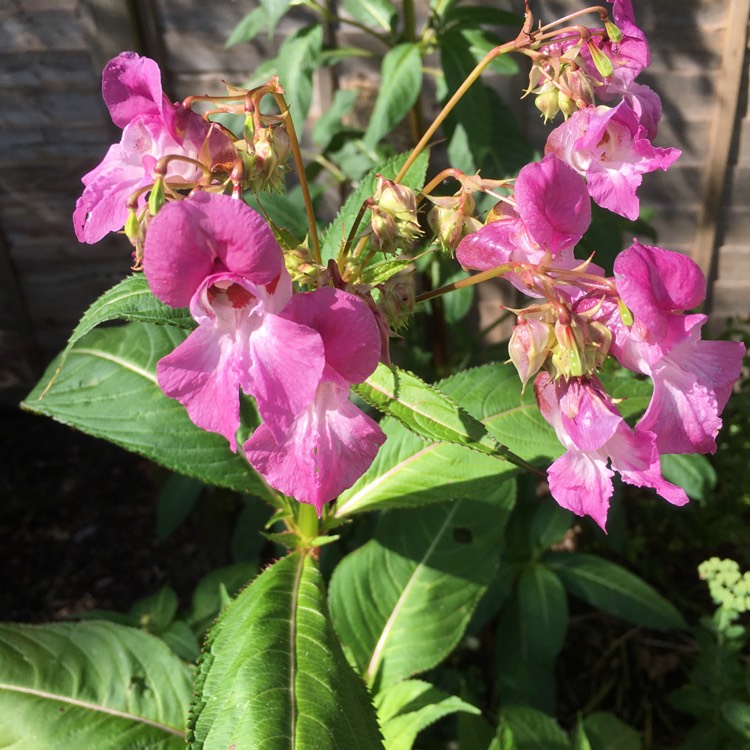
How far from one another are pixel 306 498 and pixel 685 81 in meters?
2.20

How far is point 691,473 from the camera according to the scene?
2.08 meters

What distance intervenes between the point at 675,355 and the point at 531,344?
0.55ft

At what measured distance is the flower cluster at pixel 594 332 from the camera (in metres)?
0.80

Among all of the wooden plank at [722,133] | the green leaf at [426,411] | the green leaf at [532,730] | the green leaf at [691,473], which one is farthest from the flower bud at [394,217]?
the wooden plank at [722,133]

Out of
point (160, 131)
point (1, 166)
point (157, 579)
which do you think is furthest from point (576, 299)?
point (1, 166)

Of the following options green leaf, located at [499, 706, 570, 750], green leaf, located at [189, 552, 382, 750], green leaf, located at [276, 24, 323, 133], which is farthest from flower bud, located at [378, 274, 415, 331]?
green leaf, located at [276, 24, 323, 133]

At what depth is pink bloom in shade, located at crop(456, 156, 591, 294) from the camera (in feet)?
2.74

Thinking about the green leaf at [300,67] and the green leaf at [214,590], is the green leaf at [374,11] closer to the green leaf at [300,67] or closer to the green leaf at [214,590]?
the green leaf at [300,67]

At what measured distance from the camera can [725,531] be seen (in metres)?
2.44

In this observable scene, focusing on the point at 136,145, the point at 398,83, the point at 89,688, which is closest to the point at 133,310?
the point at 136,145

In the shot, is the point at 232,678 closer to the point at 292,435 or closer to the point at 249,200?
the point at 292,435

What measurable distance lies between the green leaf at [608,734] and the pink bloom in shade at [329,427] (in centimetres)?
111

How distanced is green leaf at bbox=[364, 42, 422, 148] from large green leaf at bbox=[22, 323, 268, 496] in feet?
2.47

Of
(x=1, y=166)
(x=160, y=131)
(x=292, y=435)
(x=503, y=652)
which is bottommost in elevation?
(x=503, y=652)
